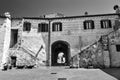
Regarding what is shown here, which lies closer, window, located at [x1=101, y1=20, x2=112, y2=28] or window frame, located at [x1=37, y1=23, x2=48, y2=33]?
window, located at [x1=101, y1=20, x2=112, y2=28]

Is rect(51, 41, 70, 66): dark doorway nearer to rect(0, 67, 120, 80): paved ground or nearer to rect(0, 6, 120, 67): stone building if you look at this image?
rect(0, 6, 120, 67): stone building

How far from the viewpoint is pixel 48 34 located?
20766mm

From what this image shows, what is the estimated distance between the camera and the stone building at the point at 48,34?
748 inches

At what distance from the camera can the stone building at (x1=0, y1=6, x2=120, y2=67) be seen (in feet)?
62.3

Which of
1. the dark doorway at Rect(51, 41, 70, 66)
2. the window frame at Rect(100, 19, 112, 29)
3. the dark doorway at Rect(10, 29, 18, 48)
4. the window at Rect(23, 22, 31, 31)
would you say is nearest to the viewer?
the window frame at Rect(100, 19, 112, 29)

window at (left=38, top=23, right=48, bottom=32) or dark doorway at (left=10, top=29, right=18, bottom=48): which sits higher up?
window at (left=38, top=23, right=48, bottom=32)

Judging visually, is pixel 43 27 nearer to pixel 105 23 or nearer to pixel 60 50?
pixel 60 50

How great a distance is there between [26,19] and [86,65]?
47.4 feet

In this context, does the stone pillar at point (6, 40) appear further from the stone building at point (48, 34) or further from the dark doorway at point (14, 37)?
the dark doorway at point (14, 37)

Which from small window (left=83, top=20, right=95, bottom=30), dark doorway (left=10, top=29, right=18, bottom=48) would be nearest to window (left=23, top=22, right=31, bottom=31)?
dark doorway (left=10, top=29, right=18, bottom=48)

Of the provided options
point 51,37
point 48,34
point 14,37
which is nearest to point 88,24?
point 51,37

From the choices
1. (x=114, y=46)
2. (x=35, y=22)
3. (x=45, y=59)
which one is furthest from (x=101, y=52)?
(x=35, y=22)

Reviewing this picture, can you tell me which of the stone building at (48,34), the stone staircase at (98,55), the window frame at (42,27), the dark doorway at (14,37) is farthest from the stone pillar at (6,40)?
the stone staircase at (98,55)

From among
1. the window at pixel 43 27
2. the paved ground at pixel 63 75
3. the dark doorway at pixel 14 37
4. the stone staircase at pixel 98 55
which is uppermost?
the window at pixel 43 27
